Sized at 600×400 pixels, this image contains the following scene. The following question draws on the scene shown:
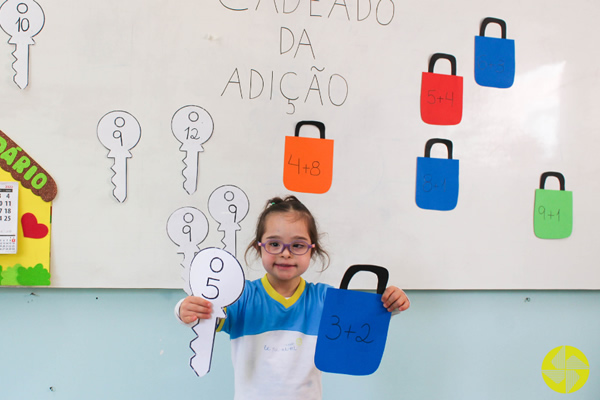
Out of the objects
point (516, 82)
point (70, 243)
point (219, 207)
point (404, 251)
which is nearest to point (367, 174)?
point (404, 251)

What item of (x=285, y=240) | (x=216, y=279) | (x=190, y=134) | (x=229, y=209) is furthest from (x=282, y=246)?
(x=190, y=134)

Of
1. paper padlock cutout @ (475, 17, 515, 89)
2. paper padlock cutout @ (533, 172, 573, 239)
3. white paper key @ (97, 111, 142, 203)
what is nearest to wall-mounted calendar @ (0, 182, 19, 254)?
white paper key @ (97, 111, 142, 203)

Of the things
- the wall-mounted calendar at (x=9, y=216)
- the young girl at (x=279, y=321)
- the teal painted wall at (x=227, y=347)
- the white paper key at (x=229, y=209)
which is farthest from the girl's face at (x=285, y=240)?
the wall-mounted calendar at (x=9, y=216)

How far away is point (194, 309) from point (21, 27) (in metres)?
0.79

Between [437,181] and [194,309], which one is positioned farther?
[437,181]

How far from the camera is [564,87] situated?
3.97 feet

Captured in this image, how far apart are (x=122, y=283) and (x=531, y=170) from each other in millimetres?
1092

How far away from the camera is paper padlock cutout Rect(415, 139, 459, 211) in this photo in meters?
1.14

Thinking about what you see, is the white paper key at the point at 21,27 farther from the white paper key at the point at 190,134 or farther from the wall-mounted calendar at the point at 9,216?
the white paper key at the point at 190,134

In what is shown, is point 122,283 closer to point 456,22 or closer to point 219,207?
point 219,207

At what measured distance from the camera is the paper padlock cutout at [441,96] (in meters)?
1.14

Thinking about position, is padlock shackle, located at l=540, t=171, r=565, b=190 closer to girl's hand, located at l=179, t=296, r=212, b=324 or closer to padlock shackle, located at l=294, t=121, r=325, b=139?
padlock shackle, located at l=294, t=121, r=325, b=139

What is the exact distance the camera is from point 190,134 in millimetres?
1039

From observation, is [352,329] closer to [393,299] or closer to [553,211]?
[393,299]
